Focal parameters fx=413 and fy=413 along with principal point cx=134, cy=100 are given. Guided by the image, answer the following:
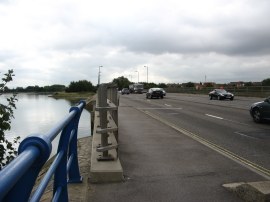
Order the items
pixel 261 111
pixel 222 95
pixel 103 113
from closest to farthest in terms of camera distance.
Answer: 1. pixel 103 113
2. pixel 261 111
3. pixel 222 95

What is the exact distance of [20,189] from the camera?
6.54 feet

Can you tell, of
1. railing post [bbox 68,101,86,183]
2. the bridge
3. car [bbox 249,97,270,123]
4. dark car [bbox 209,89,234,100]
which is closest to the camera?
the bridge

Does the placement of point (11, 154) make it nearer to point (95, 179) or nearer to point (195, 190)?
point (95, 179)

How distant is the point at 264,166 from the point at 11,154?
17.6 feet

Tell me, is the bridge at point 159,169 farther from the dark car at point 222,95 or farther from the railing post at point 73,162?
the dark car at point 222,95

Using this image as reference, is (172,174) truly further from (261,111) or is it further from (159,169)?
(261,111)

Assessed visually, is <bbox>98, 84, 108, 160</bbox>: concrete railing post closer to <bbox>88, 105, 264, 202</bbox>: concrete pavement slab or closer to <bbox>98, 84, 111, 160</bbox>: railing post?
<bbox>98, 84, 111, 160</bbox>: railing post

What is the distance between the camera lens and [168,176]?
7.36m

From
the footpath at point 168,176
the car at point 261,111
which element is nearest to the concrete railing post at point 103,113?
the footpath at point 168,176

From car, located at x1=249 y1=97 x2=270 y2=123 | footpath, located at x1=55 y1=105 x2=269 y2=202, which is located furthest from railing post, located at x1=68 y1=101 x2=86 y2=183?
car, located at x1=249 y1=97 x2=270 y2=123

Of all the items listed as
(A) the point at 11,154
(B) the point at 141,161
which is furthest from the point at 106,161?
(A) the point at 11,154

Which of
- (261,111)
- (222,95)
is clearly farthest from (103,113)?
(222,95)

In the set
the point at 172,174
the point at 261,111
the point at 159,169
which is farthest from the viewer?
the point at 261,111

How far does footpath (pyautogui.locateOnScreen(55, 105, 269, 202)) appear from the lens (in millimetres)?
6043
